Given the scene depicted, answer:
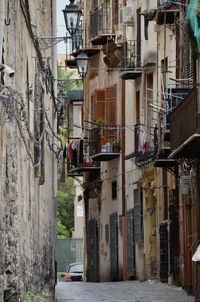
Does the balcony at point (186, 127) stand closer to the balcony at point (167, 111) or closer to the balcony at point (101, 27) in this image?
the balcony at point (167, 111)

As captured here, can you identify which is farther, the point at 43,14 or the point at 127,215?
the point at 127,215

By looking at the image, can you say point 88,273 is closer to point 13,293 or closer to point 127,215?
point 127,215

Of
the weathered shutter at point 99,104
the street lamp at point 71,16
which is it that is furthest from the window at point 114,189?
the street lamp at point 71,16

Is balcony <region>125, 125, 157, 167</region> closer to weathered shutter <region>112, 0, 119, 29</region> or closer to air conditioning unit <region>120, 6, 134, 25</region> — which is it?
air conditioning unit <region>120, 6, 134, 25</region>

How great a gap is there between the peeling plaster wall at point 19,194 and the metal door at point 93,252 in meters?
21.9

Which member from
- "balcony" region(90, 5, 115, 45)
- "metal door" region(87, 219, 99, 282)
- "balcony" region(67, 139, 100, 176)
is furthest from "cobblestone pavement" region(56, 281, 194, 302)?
"balcony" region(90, 5, 115, 45)

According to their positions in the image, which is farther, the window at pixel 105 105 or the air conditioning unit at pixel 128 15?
the window at pixel 105 105

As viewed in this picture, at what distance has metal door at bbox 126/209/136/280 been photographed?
39.8m

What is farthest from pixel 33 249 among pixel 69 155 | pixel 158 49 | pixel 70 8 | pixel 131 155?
pixel 69 155

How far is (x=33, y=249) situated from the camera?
67.9ft

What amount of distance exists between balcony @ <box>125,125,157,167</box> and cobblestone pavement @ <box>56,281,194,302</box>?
150 inches

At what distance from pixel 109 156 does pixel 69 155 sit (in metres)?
3.57

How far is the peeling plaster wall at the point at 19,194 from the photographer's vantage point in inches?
612

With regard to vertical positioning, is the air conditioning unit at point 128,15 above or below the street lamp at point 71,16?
above
